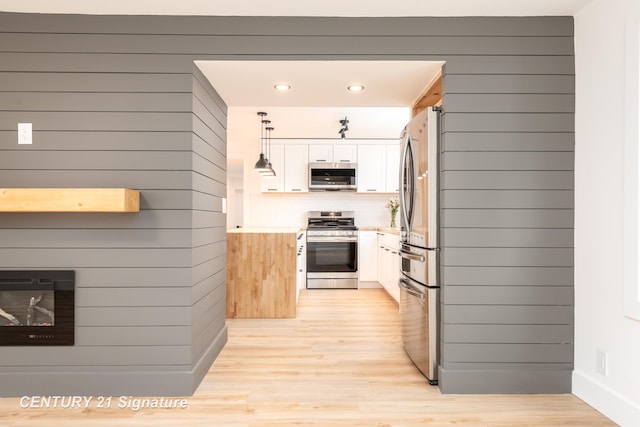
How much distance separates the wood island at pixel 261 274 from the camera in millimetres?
4387

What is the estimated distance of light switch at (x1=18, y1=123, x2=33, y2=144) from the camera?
2527 millimetres

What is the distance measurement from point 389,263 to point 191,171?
3464mm

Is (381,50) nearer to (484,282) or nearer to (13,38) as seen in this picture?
(484,282)

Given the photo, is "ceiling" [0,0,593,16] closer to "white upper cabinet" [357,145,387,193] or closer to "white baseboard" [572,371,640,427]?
"white baseboard" [572,371,640,427]

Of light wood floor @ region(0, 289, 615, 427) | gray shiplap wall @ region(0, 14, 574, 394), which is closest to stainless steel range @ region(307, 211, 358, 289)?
light wood floor @ region(0, 289, 615, 427)

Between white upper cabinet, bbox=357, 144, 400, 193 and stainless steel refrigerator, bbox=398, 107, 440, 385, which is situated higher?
white upper cabinet, bbox=357, 144, 400, 193

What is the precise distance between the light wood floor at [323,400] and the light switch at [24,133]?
154 centimetres

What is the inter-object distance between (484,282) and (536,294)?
0.33 meters

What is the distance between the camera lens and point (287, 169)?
6625 mm

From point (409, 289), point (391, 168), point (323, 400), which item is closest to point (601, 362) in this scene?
point (409, 289)

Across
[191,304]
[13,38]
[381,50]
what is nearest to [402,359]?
[191,304]

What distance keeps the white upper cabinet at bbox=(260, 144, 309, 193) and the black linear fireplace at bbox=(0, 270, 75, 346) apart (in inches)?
166

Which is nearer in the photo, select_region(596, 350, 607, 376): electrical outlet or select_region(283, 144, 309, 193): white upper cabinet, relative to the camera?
select_region(596, 350, 607, 376): electrical outlet

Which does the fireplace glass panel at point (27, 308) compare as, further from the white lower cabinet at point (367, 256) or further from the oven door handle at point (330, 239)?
the white lower cabinet at point (367, 256)
